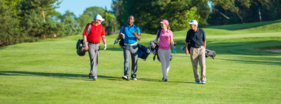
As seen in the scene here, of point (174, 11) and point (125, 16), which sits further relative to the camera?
point (125, 16)

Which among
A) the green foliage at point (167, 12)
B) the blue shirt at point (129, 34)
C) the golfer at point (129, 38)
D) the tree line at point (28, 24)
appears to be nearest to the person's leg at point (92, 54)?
→ the golfer at point (129, 38)

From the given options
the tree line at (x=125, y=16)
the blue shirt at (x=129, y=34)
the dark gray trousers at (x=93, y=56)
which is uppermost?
the tree line at (x=125, y=16)

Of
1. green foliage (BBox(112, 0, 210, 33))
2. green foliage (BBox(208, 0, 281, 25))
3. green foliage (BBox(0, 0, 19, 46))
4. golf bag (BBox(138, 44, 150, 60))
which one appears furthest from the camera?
green foliage (BBox(208, 0, 281, 25))

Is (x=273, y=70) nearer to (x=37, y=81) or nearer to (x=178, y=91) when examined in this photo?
(x=178, y=91)

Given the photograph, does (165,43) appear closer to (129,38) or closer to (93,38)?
(129,38)

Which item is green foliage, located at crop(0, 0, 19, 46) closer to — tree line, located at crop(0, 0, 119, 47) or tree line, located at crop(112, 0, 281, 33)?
tree line, located at crop(0, 0, 119, 47)

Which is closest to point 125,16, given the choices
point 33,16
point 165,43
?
point 33,16

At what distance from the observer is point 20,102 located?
23.1 feet

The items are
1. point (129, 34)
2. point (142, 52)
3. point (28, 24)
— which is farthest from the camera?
point (28, 24)

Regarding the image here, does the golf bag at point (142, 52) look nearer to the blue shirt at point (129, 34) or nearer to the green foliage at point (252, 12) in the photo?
the blue shirt at point (129, 34)

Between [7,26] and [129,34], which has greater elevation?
[7,26]

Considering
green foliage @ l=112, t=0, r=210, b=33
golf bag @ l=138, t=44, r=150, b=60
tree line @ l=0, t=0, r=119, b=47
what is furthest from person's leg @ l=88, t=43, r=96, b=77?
tree line @ l=0, t=0, r=119, b=47

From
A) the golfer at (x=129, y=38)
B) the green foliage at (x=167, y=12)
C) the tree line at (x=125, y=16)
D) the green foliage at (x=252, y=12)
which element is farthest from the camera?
the green foliage at (x=252, y=12)

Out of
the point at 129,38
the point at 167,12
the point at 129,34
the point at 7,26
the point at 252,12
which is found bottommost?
the point at 129,38
